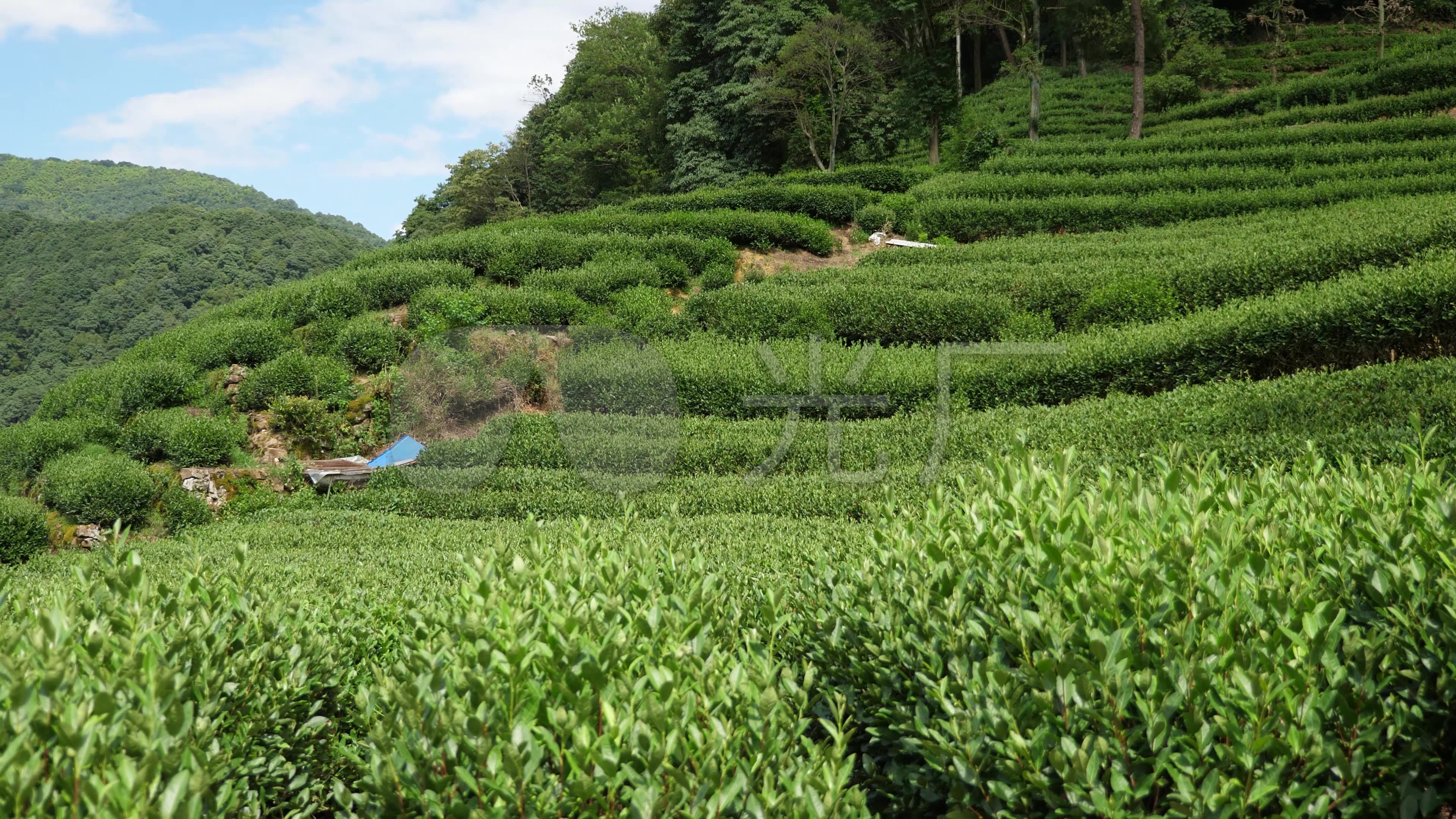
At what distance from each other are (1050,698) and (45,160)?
384 ft

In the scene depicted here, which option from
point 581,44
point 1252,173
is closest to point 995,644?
point 1252,173

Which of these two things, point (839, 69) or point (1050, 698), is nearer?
point (1050, 698)

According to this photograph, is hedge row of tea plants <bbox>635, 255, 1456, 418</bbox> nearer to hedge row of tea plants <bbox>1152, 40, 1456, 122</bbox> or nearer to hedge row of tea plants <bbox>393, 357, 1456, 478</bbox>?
hedge row of tea plants <bbox>393, 357, 1456, 478</bbox>

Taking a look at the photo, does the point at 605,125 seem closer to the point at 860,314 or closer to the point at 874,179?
the point at 874,179

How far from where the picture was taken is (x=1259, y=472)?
3627mm

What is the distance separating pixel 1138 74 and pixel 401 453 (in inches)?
859

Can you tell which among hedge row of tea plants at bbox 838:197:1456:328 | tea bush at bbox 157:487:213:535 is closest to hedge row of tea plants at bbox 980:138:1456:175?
hedge row of tea plants at bbox 838:197:1456:328

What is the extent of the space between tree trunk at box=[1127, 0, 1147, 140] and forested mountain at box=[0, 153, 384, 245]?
224ft

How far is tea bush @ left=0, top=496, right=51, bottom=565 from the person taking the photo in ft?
33.1

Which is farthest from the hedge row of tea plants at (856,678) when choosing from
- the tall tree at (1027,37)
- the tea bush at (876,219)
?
the tall tree at (1027,37)

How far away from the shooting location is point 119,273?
52.9 metres

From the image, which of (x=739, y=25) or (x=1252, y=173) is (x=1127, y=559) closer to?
(x=1252, y=173)

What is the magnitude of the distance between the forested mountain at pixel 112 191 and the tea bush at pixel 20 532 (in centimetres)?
7097

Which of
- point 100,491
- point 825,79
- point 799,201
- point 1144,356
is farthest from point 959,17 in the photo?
point 100,491
